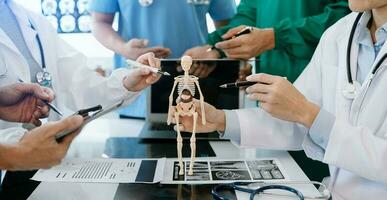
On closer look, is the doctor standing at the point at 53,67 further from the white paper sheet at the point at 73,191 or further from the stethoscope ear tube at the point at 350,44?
the stethoscope ear tube at the point at 350,44

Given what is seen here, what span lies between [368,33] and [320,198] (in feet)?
1.32

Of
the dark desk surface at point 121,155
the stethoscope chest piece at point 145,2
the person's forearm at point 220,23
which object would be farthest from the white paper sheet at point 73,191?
the person's forearm at point 220,23

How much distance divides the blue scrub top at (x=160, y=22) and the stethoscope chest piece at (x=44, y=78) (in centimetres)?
46

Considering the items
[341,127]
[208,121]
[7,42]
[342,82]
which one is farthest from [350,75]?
[7,42]

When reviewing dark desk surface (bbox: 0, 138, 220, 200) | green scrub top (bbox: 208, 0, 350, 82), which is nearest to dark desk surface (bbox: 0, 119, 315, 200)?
dark desk surface (bbox: 0, 138, 220, 200)

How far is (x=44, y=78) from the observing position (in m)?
1.16

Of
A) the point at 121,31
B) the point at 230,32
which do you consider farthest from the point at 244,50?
the point at 121,31

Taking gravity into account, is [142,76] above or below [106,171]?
above

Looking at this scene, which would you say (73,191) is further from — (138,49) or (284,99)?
(138,49)

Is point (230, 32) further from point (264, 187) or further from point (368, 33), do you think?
point (264, 187)

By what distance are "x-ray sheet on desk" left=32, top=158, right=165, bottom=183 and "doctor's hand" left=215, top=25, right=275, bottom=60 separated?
1.46ft

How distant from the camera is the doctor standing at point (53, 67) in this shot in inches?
42.9

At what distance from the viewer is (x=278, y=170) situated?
3.17 feet

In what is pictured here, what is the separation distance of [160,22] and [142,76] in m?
0.51
